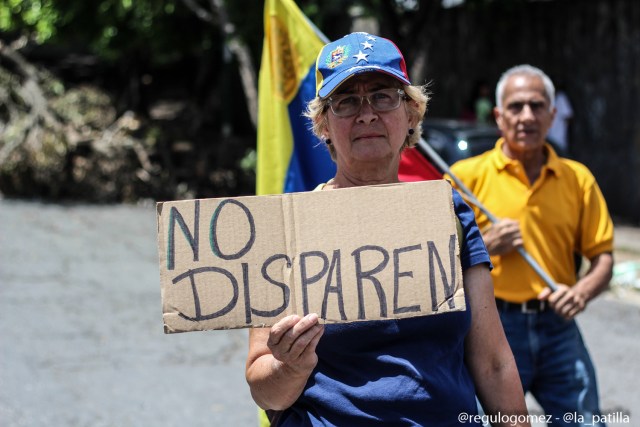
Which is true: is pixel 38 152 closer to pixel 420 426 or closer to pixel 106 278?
pixel 106 278

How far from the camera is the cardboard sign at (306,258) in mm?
2070

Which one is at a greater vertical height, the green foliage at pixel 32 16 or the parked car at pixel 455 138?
the green foliage at pixel 32 16

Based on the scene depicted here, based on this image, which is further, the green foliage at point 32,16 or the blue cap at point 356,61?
the green foliage at point 32,16

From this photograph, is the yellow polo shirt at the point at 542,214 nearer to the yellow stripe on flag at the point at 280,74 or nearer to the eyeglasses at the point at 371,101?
the yellow stripe on flag at the point at 280,74

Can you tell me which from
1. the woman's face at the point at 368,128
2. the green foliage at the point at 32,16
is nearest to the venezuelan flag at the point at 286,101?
the woman's face at the point at 368,128

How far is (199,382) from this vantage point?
19.4ft

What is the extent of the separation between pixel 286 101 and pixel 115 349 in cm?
354

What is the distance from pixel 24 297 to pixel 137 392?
2.70 metres

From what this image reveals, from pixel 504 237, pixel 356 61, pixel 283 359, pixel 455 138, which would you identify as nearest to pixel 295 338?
pixel 283 359

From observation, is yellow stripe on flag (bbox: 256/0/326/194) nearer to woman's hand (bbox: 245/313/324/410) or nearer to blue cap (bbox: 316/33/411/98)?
blue cap (bbox: 316/33/411/98)

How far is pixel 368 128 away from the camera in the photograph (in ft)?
7.56

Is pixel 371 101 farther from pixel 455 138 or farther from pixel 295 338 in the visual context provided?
pixel 455 138

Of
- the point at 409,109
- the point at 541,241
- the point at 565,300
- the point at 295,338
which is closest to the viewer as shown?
the point at 295,338

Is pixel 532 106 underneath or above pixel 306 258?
above
